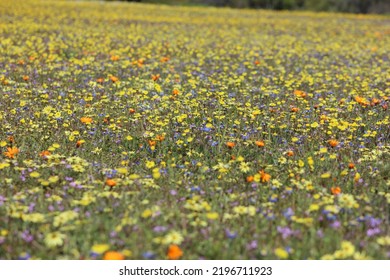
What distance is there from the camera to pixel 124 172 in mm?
5367

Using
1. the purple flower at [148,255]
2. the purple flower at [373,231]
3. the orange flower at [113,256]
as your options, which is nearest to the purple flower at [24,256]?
the orange flower at [113,256]

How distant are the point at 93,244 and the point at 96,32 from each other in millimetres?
15698

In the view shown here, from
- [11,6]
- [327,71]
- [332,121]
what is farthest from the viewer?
[11,6]

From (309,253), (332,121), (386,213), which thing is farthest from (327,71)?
(309,253)

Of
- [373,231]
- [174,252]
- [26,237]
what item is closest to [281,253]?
[174,252]

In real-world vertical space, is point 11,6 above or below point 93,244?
above

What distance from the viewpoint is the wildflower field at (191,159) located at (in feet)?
13.8

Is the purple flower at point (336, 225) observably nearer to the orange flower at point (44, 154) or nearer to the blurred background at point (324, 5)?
the orange flower at point (44, 154)

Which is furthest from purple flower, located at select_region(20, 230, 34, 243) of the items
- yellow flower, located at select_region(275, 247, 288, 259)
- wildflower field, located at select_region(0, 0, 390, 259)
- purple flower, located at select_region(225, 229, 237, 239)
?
yellow flower, located at select_region(275, 247, 288, 259)

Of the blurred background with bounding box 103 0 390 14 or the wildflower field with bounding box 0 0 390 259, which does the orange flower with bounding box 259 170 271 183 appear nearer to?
the wildflower field with bounding box 0 0 390 259

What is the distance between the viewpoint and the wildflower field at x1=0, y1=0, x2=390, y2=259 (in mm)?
4207
